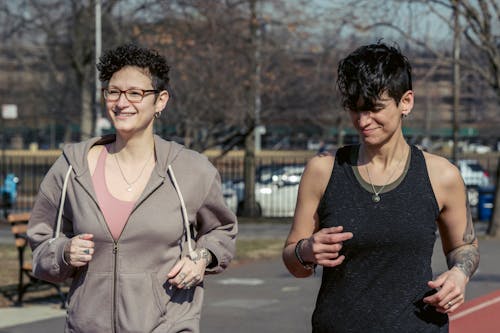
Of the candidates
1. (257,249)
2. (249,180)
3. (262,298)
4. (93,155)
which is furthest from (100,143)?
(249,180)

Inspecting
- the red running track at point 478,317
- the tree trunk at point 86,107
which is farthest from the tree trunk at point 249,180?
the red running track at point 478,317

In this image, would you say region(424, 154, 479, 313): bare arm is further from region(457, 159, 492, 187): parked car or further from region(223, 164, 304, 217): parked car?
region(457, 159, 492, 187): parked car

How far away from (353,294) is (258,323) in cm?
630

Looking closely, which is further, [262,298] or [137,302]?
[262,298]

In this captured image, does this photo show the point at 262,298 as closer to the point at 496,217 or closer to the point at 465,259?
the point at 465,259

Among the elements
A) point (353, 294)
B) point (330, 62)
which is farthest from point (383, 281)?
point (330, 62)

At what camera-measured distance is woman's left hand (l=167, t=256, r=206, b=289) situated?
3879 millimetres

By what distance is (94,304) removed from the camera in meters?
3.86

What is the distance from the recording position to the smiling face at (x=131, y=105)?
157 inches

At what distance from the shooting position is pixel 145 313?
12.7ft

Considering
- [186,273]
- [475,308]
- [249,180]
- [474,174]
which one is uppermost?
[186,273]

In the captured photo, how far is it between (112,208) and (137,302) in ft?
1.25

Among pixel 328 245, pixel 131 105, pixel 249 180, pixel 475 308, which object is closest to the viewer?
pixel 328 245

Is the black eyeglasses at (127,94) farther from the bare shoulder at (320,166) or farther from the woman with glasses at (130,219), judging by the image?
the bare shoulder at (320,166)
